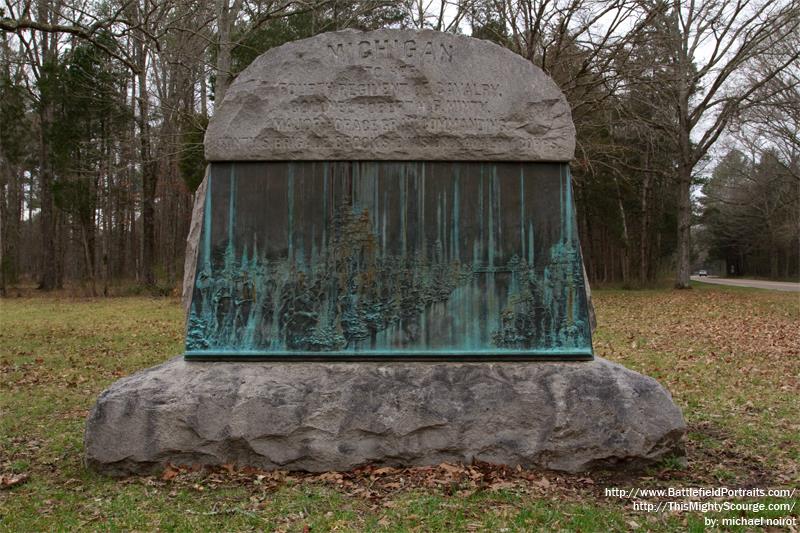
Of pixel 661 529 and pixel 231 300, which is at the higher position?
pixel 231 300

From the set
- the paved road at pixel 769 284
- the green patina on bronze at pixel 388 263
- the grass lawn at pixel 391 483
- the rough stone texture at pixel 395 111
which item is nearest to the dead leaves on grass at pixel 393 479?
the grass lawn at pixel 391 483

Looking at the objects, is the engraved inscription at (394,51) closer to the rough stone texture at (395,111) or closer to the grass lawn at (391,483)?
the rough stone texture at (395,111)

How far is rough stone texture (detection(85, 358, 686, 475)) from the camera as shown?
446cm

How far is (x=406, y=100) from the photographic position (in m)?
4.95

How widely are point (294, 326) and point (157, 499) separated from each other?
1461mm

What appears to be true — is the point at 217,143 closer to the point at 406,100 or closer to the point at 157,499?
the point at 406,100

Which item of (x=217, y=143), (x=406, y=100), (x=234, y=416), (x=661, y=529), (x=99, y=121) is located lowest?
(x=661, y=529)

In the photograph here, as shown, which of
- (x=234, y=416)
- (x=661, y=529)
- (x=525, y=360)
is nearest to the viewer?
(x=661, y=529)

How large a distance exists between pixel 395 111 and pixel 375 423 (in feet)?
7.41

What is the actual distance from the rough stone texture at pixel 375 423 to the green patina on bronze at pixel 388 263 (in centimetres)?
33

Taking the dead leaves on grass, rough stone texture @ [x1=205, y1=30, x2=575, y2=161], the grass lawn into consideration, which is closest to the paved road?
the grass lawn

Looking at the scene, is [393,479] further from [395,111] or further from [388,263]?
[395,111]

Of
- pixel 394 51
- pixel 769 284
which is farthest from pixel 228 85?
pixel 769 284

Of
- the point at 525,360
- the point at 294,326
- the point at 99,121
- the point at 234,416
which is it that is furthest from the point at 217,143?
the point at 99,121
